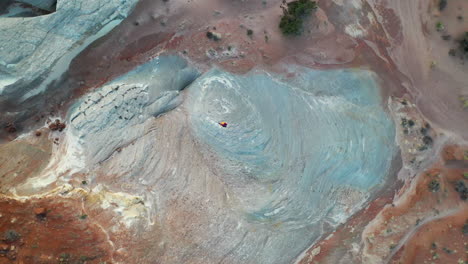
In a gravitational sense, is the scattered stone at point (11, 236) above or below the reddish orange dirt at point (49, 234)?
above

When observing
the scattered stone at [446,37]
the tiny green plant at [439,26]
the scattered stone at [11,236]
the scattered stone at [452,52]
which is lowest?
the scattered stone at [452,52]

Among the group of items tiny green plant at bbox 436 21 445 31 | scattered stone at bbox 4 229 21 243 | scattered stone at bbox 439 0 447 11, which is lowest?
tiny green plant at bbox 436 21 445 31

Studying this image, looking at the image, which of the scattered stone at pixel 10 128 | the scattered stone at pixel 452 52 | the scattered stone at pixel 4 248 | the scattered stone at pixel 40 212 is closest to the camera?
the scattered stone at pixel 4 248

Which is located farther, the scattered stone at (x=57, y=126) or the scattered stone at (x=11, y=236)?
the scattered stone at (x=57, y=126)

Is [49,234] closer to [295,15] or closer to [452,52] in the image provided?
[295,15]

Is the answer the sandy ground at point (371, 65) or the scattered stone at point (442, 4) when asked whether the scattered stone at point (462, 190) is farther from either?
the scattered stone at point (442, 4)

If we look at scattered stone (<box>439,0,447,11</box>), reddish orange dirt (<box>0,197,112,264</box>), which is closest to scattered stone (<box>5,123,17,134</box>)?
reddish orange dirt (<box>0,197,112,264</box>)

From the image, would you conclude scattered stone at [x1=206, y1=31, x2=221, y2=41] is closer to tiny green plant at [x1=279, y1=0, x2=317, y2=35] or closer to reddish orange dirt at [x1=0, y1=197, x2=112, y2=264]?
tiny green plant at [x1=279, y1=0, x2=317, y2=35]

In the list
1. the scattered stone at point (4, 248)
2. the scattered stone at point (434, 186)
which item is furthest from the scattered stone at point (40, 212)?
the scattered stone at point (434, 186)

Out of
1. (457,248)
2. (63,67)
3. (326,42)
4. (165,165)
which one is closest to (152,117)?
(165,165)
